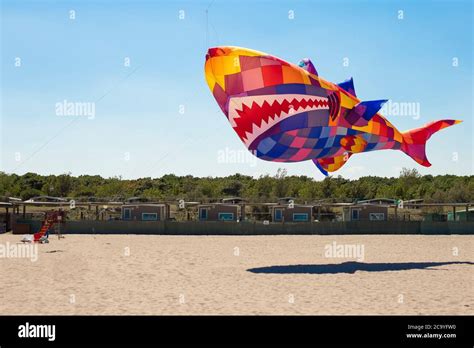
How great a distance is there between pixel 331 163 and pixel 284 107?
12.6ft

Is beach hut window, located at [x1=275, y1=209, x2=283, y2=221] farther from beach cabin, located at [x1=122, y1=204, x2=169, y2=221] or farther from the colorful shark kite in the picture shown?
the colorful shark kite

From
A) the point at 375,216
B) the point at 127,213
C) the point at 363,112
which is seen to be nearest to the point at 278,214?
the point at 375,216

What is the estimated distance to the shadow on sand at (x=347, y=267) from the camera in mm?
17583

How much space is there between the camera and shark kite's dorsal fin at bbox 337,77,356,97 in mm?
18250

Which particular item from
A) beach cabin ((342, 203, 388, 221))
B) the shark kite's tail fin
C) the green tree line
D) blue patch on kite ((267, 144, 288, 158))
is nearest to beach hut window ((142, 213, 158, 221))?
beach cabin ((342, 203, 388, 221))

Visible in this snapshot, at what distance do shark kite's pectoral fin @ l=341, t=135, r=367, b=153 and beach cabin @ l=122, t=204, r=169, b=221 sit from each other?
30.8 metres

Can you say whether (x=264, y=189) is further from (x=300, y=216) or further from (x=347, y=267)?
(x=347, y=267)

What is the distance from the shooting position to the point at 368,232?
132ft

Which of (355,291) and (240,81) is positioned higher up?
(240,81)

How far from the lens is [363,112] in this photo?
16.8 m
